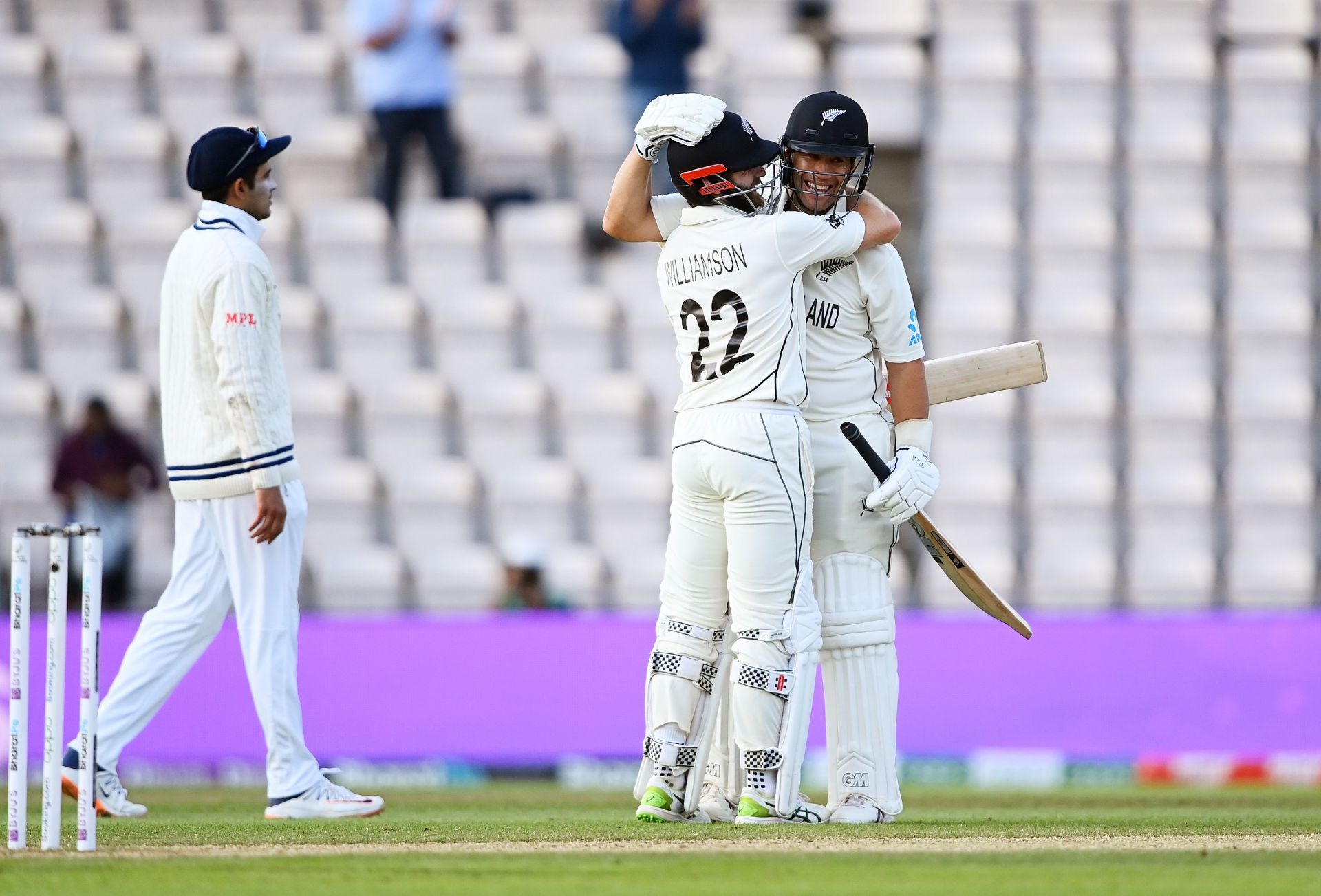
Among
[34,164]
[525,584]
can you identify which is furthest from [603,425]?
[34,164]

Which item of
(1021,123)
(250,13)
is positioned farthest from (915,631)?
(250,13)

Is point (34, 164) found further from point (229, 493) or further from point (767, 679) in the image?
point (767, 679)

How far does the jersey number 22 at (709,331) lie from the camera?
428 centimetres

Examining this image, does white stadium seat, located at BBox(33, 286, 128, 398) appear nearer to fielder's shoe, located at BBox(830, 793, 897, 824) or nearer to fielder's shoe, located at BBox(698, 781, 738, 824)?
fielder's shoe, located at BBox(698, 781, 738, 824)

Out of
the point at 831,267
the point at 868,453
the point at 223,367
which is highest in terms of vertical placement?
the point at 831,267

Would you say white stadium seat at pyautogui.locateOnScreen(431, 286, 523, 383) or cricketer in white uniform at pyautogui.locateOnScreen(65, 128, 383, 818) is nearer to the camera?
cricketer in white uniform at pyautogui.locateOnScreen(65, 128, 383, 818)

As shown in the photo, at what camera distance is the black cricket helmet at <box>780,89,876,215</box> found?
441 centimetres

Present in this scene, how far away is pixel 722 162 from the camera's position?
4270 millimetres

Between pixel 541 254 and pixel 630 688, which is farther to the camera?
pixel 541 254

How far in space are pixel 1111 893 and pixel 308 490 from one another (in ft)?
21.3

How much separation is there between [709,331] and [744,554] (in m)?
0.57

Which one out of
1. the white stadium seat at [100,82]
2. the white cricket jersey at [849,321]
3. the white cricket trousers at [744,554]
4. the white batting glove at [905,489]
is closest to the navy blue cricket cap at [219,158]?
the white cricket jersey at [849,321]

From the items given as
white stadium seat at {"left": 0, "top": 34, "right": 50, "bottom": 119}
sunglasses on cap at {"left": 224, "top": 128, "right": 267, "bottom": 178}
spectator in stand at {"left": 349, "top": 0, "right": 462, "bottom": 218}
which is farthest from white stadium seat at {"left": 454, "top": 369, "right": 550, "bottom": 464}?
sunglasses on cap at {"left": 224, "top": 128, "right": 267, "bottom": 178}

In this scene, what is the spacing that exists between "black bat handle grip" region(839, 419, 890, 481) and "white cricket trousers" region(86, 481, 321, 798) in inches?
58.4
